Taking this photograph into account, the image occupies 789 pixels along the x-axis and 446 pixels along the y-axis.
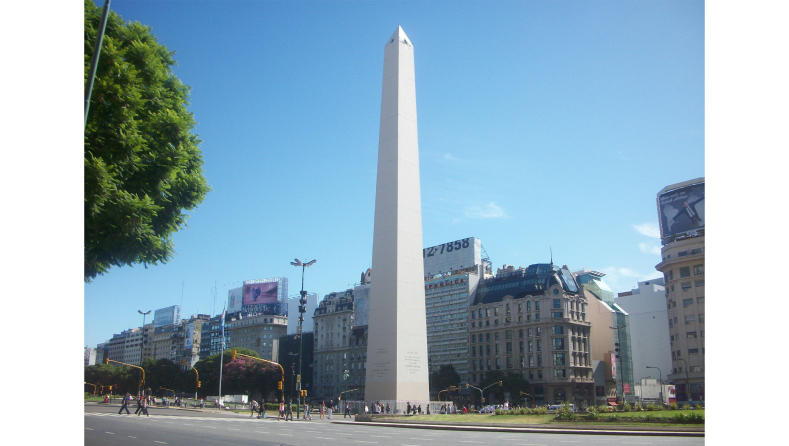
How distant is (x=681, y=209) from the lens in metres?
Result: 85.8

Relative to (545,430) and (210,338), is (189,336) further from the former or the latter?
(545,430)

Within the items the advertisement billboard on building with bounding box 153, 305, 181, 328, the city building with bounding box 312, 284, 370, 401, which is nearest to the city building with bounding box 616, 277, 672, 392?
the city building with bounding box 312, 284, 370, 401

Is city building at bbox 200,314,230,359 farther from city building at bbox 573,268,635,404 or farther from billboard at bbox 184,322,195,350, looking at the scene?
city building at bbox 573,268,635,404

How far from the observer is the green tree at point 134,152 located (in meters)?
11.6

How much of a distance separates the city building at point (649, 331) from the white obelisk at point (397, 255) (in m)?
80.1

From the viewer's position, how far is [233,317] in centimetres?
17062

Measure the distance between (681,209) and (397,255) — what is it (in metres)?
64.2

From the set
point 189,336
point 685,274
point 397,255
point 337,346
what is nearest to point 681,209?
point 685,274

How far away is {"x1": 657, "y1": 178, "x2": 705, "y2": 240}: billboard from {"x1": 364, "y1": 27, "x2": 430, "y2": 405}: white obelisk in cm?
5979

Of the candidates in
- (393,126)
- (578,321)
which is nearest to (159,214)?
(393,126)

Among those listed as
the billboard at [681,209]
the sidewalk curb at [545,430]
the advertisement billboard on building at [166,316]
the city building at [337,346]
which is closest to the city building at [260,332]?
the city building at [337,346]

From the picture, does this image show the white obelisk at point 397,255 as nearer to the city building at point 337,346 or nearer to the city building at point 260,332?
the city building at point 337,346
